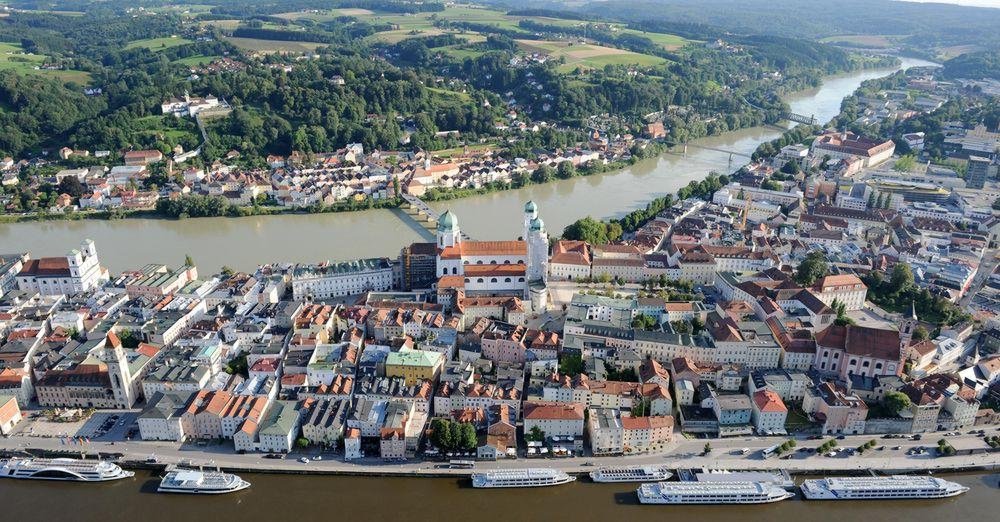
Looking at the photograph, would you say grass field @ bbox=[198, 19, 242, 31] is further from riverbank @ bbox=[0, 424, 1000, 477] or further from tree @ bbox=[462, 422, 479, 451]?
tree @ bbox=[462, 422, 479, 451]

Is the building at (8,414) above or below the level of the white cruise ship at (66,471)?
above

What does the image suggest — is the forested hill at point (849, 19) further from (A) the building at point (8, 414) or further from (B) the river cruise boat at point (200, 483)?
(A) the building at point (8, 414)

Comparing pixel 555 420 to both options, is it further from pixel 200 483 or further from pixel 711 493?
pixel 200 483

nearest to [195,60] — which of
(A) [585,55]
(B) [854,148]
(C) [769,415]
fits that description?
(A) [585,55]

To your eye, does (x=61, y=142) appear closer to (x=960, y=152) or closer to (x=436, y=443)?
(x=436, y=443)

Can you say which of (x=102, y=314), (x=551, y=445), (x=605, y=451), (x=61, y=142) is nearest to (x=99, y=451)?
(x=102, y=314)

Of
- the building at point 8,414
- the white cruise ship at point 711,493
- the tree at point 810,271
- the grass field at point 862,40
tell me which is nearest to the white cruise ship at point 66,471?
the building at point 8,414
